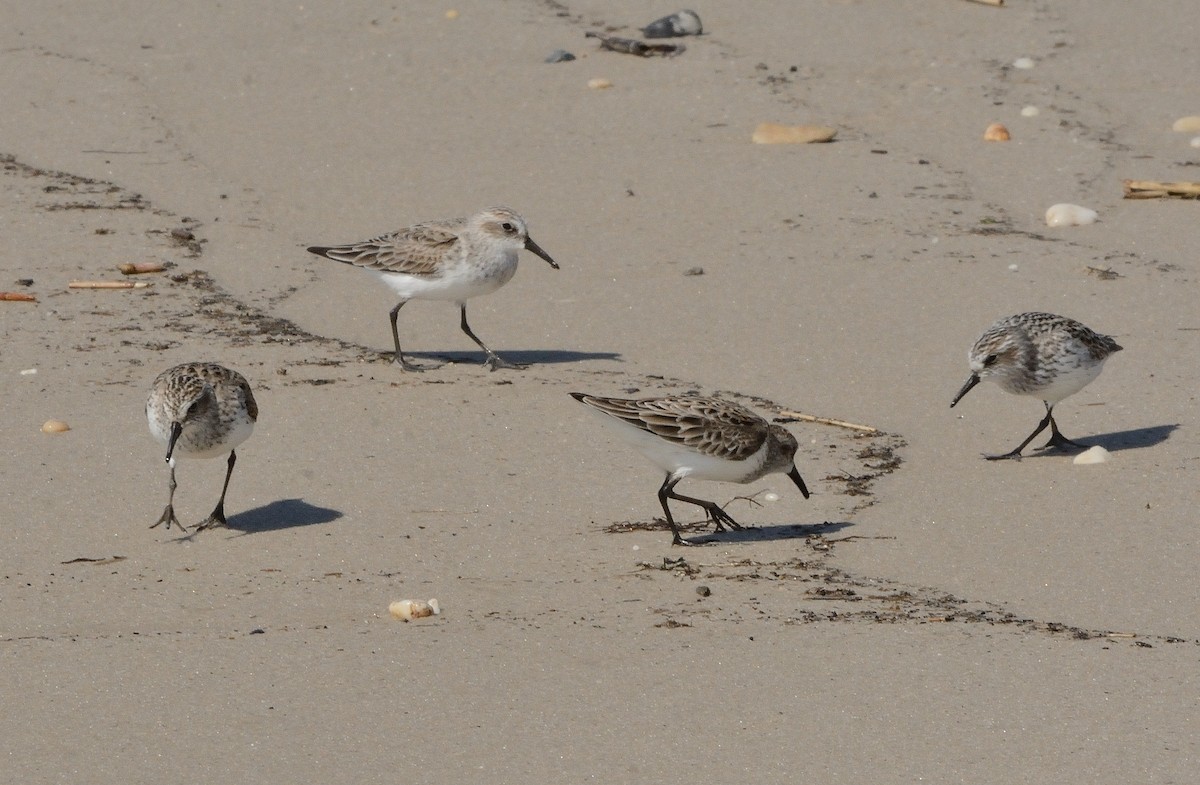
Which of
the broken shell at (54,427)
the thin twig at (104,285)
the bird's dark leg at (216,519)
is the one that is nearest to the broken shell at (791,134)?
the thin twig at (104,285)

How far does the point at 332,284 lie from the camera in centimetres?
1023

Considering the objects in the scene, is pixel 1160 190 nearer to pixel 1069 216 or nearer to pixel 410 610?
pixel 1069 216

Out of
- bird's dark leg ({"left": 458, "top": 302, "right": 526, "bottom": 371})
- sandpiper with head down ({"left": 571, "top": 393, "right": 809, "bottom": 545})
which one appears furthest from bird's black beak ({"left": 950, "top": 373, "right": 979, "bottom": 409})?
bird's dark leg ({"left": 458, "top": 302, "right": 526, "bottom": 371})

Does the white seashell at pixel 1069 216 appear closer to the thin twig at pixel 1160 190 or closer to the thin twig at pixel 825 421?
the thin twig at pixel 1160 190

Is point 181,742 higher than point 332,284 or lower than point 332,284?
higher

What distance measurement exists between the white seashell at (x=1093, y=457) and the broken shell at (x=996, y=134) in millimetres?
4414

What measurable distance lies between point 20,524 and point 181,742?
2.13m

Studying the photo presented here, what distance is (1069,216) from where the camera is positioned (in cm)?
1046

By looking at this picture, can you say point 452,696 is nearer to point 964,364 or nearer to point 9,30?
point 964,364

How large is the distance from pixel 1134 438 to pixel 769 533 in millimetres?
1992

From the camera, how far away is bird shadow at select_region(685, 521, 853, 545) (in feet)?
23.2

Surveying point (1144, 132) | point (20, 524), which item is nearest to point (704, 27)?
point (1144, 132)

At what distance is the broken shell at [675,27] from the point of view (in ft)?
44.0

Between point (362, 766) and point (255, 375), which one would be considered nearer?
point (362, 766)
